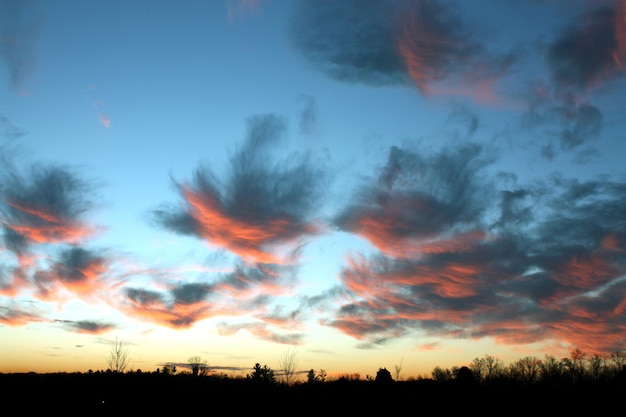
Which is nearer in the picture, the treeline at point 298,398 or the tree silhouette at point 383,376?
the treeline at point 298,398

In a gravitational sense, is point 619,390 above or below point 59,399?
above

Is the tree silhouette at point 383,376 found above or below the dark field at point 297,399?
above

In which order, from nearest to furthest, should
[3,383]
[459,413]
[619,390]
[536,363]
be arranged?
[459,413]
[619,390]
[3,383]
[536,363]

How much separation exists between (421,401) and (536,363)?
65.1 metres

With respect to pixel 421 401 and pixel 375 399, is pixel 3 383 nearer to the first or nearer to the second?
pixel 375 399

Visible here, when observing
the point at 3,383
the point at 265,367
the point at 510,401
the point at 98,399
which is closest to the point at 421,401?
the point at 510,401

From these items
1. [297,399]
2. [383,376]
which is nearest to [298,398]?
[297,399]

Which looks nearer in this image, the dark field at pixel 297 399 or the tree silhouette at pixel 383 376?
the dark field at pixel 297 399

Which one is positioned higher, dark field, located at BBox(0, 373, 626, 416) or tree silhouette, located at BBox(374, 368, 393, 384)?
tree silhouette, located at BBox(374, 368, 393, 384)

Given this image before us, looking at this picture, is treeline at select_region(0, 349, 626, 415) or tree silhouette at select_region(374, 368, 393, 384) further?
tree silhouette at select_region(374, 368, 393, 384)

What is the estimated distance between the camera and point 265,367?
64.4 metres

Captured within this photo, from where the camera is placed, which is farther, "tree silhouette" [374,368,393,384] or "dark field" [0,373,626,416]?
"tree silhouette" [374,368,393,384]

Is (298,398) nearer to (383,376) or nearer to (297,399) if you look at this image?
(297,399)

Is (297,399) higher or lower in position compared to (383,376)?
lower
